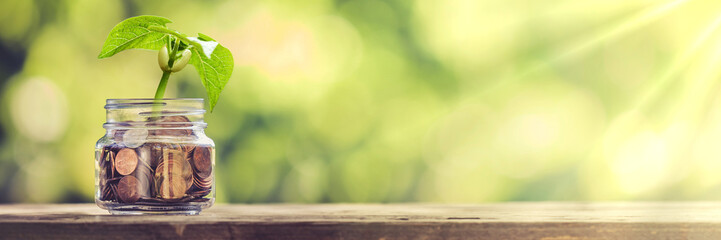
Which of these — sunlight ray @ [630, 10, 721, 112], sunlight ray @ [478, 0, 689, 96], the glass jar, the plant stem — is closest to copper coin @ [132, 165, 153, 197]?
the glass jar

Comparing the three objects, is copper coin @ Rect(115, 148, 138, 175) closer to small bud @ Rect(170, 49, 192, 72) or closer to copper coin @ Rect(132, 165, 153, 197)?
copper coin @ Rect(132, 165, 153, 197)

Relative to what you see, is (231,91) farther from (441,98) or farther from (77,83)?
(441,98)

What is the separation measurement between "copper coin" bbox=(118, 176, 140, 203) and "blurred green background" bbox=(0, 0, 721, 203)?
1.55 feet

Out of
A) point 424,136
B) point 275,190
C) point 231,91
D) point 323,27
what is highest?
point 323,27

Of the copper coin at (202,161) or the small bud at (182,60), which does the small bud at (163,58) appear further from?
the copper coin at (202,161)

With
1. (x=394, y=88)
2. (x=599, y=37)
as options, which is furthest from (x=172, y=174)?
(x=599, y=37)

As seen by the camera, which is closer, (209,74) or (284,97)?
(209,74)

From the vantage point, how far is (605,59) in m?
1.39

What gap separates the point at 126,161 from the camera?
918mm

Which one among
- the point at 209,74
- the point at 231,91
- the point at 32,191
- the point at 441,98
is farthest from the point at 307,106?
the point at 32,191

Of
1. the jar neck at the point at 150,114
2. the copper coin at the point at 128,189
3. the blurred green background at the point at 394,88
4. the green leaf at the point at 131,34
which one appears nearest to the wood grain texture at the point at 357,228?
the copper coin at the point at 128,189

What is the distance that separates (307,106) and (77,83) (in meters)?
0.47

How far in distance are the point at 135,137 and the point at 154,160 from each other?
0.05m

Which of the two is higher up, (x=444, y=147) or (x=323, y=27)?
(x=323, y=27)
